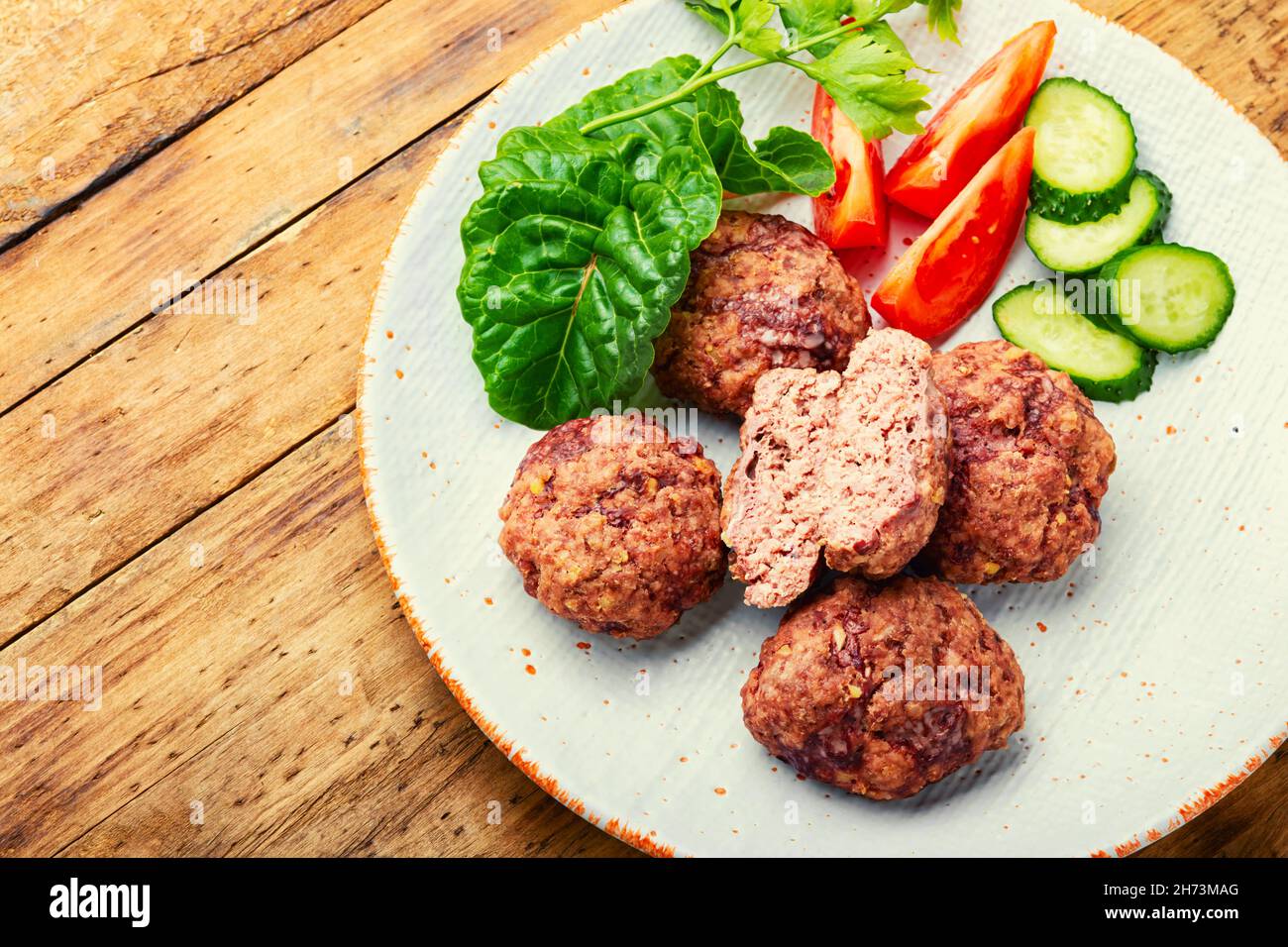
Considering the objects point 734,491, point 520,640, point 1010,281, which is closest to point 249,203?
point 520,640

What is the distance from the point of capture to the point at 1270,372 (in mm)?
4281

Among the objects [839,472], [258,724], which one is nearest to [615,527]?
[839,472]

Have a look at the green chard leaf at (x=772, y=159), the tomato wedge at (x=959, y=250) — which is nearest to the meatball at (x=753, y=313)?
the green chard leaf at (x=772, y=159)

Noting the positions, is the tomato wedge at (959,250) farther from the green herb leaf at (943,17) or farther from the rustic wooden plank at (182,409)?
the rustic wooden plank at (182,409)

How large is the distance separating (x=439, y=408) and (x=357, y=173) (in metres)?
1.32

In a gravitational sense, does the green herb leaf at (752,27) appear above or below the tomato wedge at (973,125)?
above

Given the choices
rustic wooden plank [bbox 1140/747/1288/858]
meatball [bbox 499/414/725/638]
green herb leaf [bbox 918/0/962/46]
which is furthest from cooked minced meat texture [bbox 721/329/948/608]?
rustic wooden plank [bbox 1140/747/1288/858]

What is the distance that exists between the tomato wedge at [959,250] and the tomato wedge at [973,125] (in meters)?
0.08

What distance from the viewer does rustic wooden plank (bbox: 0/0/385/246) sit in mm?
4828

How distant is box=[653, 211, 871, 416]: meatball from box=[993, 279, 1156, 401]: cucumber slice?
0.73 meters

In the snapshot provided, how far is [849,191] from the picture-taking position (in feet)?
14.2

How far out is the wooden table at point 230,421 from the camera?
4367mm

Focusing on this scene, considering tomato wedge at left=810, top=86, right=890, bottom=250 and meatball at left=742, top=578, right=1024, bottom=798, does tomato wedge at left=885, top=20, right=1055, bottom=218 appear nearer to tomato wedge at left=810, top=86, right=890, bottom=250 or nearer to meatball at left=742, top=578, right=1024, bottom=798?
tomato wedge at left=810, top=86, right=890, bottom=250

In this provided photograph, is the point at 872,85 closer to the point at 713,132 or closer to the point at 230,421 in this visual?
the point at 713,132
